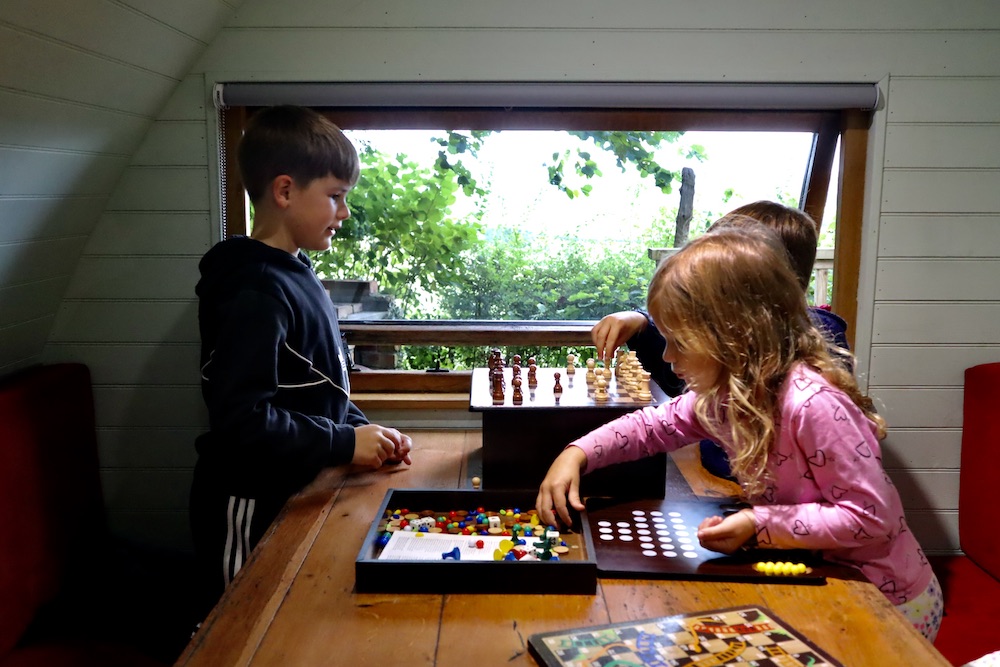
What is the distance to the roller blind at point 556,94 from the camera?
233cm

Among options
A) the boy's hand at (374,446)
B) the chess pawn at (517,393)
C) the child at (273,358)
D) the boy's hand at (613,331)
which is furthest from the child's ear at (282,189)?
the boy's hand at (613,331)

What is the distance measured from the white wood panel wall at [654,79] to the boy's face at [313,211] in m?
0.64

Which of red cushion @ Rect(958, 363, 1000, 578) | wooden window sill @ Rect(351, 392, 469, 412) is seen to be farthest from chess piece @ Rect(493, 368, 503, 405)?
red cushion @ Rect(958, 363, 1000, 578)

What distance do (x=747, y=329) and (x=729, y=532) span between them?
0.99 ft

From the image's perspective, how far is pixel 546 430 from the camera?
159cm

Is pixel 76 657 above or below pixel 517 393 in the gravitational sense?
below

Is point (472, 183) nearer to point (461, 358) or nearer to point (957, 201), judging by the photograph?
point (461, 358)

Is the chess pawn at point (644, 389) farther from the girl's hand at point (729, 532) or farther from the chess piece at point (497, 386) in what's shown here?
the girl's hand at point (729, 532)

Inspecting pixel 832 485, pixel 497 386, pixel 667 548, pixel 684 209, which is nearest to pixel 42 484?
pixel 497 386

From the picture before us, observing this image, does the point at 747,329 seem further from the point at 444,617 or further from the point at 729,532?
the point at 444,617

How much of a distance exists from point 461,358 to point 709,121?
1069 mm

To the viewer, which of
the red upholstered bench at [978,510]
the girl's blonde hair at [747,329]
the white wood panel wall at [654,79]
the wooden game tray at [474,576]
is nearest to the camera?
the wooden game tray at [474,576]

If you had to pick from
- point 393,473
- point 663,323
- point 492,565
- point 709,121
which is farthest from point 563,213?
point 492,565

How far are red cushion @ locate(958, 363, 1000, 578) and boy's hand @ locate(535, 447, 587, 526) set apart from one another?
1.54m
